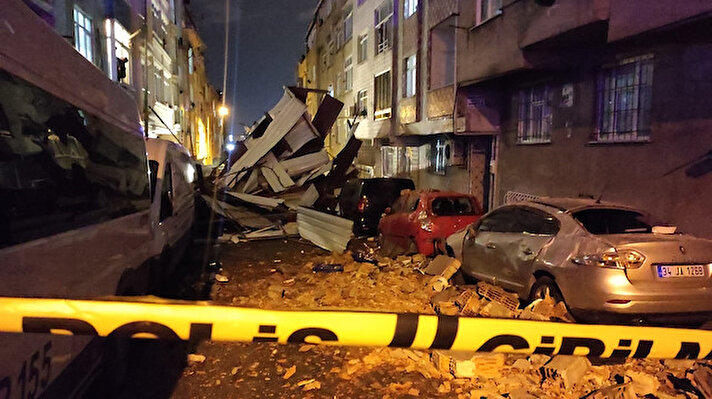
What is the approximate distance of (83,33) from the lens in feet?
45.5

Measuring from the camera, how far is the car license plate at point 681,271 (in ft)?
16.4

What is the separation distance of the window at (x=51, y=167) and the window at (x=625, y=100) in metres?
8.91

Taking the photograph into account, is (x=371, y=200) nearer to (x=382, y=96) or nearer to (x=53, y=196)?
(x=53, y=196)

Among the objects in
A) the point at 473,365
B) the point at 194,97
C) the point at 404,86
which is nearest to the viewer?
the point at 473,365

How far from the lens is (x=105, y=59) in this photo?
15.6 m

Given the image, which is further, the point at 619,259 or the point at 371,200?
the point at 371,200

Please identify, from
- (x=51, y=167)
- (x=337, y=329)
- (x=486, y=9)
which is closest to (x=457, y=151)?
(x=486, y=9)

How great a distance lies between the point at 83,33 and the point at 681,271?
48.2 ft

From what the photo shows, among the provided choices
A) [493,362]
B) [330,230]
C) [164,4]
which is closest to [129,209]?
[493,362]

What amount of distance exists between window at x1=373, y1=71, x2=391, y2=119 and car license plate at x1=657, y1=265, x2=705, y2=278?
1979 centimetres

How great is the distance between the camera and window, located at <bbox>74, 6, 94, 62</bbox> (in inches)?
520

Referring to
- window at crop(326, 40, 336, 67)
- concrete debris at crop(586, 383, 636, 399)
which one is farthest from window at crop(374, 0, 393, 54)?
concrete debris at crop(586, 383, 636, 399)

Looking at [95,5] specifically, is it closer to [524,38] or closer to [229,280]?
[229,280]

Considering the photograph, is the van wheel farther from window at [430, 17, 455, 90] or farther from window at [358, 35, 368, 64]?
window at [358, 35, 368, 64]
